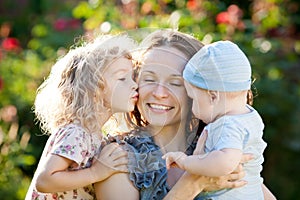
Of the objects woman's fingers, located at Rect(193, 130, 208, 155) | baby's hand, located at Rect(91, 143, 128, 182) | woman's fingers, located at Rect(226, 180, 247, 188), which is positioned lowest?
woman's fingers, located at Rect(226, 180, 247, 188)

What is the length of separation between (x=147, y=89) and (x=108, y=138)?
0.26 m

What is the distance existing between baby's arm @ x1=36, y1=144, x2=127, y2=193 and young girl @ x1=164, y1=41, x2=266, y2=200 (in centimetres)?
26

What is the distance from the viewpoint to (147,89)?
123 inches

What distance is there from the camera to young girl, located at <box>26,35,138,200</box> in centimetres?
298

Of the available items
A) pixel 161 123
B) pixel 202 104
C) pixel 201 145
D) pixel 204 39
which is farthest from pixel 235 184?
pixel 204 39

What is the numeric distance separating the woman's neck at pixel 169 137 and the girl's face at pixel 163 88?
0.06 meters

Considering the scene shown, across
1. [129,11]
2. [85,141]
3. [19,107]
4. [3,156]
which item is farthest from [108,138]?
[19,107]

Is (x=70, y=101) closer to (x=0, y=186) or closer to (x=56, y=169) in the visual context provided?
(x=56, y=169)

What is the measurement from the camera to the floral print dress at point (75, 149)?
2.97 metres

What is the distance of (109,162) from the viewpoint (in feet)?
9.93

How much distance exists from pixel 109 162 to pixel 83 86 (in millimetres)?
313

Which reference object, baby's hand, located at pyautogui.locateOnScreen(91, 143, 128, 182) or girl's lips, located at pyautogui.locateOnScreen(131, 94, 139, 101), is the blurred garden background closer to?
girl's lips, located at pyautogui.locateOnScreen(131, 94, 139, 101)

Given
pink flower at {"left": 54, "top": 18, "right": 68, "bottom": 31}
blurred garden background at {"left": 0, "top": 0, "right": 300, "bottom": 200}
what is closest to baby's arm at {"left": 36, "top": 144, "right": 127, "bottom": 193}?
blurred garden background at {"left": 0, "top": 0, "right": 300, "bottom": 200}

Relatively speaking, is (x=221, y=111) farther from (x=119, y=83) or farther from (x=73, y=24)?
(x=73, y=24)
